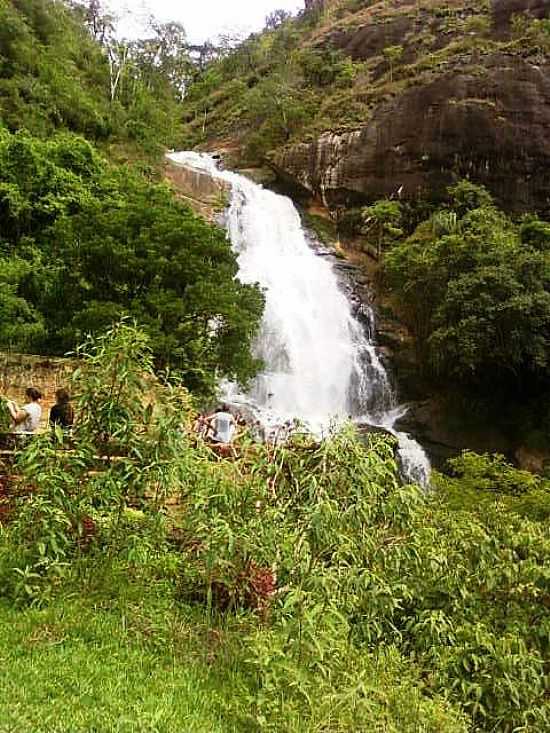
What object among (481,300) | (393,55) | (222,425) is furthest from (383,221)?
(222,425)

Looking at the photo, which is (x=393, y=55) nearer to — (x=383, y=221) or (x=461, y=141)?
(x=461, y=141)

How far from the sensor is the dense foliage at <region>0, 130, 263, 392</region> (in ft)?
39.3

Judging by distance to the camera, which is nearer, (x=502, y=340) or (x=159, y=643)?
(x=159, y=643)

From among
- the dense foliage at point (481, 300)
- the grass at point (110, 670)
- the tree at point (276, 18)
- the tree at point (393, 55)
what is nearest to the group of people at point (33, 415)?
the grass at point (110, 670)

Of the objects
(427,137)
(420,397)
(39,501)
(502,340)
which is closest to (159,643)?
(39,501)

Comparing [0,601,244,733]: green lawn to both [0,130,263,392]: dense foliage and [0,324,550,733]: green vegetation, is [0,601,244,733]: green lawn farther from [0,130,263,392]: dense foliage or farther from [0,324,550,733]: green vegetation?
[0,130,263,392]: dense foliage

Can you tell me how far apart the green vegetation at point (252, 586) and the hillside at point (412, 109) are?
22643 mm

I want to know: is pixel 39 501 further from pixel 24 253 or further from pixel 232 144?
pixel 232 144

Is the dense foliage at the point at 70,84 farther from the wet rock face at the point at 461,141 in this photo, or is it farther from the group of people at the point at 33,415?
the group of people at the point at 33,415

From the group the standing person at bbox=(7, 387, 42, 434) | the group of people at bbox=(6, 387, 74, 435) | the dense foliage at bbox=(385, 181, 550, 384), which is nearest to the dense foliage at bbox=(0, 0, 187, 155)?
the dense foliage at bbox=(385, 181, 550, 384)

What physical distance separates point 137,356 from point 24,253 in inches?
445

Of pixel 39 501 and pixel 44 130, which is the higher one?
pixel 44 130

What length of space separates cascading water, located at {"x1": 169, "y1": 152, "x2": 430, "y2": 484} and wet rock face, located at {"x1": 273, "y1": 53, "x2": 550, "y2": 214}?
513 centimetres

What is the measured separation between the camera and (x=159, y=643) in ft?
15.1
